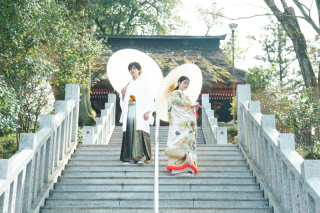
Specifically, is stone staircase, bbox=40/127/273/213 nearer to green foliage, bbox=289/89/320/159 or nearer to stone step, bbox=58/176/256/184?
stone step, bbox=58/176/256/184

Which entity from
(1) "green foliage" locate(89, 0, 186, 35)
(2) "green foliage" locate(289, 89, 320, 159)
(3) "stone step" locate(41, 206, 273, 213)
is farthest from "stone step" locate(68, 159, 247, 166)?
(1) "green foliage" locate(89, 0, 186, 35)

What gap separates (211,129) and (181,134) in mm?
3582

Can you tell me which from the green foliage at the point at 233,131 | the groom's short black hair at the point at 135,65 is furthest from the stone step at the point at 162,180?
the green foliage at the point at 233,131

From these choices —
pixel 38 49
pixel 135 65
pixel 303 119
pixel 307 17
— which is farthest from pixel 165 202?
pixel 307 17

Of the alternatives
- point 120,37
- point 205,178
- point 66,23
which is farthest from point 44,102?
point 120,37

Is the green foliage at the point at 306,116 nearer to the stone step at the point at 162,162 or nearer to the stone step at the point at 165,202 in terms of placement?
the stone step at the point at 162,162

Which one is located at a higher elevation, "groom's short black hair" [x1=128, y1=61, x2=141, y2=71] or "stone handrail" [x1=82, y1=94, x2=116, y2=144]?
"groom's short black hair" [x1=128, y1=61, x2=141, y2=71]

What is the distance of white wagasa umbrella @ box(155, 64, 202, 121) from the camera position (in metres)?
5.10

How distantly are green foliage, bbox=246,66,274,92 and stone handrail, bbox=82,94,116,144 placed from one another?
8.87m

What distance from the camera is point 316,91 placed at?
10375 millimetres

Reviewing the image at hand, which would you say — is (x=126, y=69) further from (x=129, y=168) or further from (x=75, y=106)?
(x=129, y=168)

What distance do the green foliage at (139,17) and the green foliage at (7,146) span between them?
37.5 ft

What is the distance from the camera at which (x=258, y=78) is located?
52.4ft

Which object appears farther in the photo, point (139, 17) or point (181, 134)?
point (139, 17)
